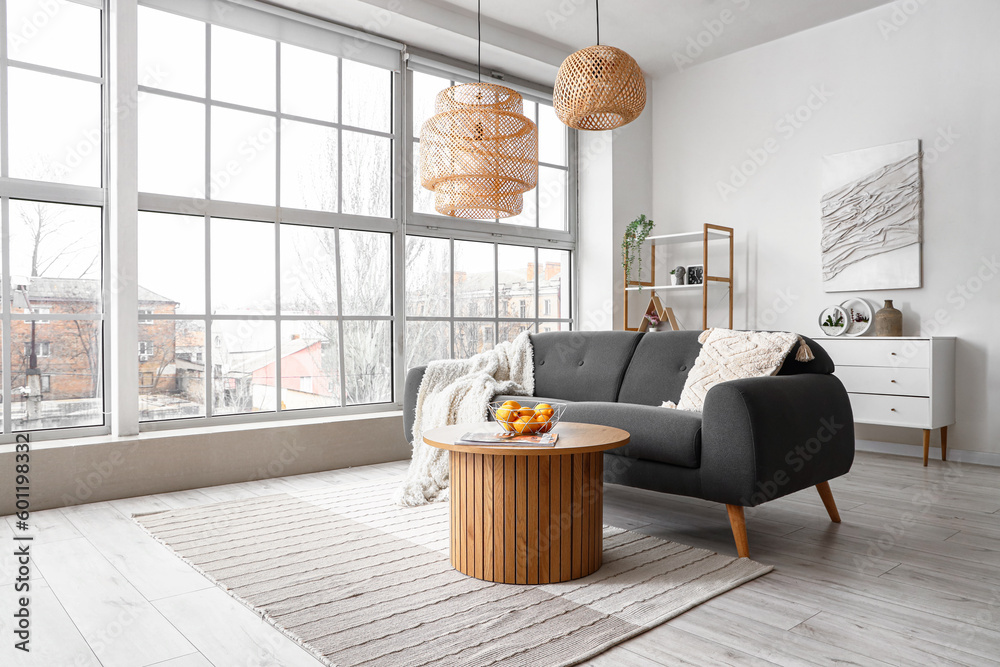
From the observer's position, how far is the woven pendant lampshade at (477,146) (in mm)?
3135

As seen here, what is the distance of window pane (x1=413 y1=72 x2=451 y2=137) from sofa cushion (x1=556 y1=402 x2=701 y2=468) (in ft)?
9.03

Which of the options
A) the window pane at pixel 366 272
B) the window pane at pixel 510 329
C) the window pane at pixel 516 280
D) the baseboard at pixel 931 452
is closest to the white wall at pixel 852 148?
the baseboard at pixel 931 452

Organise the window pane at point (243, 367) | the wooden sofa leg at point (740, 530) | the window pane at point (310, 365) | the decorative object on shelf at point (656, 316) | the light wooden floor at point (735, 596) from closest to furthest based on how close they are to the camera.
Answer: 1. the light wooden floor at point (735, 596)
2. the wooden sofa leg at point (740, 530)
3. the window pane at point (243, 367)
4. the window pane at point (310, 365)
5. the decorative object on shelf at point (656, 316)

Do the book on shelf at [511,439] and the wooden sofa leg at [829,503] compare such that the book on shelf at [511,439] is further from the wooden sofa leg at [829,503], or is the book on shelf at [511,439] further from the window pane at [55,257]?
the window pane at [55,257]

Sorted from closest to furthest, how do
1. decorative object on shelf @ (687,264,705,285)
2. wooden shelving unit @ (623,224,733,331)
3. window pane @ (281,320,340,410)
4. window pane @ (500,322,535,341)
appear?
window pane @ (281,320,340,410) < wooden shelving unit @ (623,224,733,331) < window pane @ (500,322,535,341) < decorative object on shelf @ (687,264,705,285)

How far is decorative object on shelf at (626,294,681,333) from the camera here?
550 cm

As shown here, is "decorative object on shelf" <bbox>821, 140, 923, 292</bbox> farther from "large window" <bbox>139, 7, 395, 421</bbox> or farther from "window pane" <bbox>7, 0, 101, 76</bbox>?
"window pane" <bbox>7, 0, 101, 76</bbox>

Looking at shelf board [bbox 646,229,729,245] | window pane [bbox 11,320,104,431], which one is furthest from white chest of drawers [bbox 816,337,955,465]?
window pane [bbox 11,320,104,431]

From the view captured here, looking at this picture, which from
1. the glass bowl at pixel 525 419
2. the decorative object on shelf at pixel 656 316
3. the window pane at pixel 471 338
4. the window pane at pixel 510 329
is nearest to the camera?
the glass bowl at pixel 525 419

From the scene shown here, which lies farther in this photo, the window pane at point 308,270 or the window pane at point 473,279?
the window pane at point 473,279

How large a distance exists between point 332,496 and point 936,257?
153 inches

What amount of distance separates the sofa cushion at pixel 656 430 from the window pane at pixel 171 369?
2.22m

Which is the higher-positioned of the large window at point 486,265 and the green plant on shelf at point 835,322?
the large window at point 486,265

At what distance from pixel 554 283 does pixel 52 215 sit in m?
3.49
